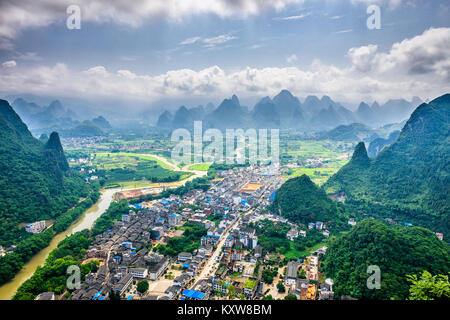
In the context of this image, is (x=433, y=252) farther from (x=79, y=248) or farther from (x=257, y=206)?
(x=79, y=248)

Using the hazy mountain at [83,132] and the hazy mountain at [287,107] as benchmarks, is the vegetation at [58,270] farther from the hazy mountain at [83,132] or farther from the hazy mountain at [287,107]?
the hazy mountain at [287,107]

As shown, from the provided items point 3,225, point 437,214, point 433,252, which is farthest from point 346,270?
point 3,225

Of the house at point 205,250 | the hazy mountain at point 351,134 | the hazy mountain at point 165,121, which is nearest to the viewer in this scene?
the house at point 205,250

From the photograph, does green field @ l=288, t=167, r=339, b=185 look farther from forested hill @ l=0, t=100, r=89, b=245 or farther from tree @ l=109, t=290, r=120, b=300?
tree @ l=109, t=290, r=120, b=300

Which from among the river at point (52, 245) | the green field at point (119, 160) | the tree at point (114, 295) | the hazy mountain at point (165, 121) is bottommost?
the river at point (52, 245)

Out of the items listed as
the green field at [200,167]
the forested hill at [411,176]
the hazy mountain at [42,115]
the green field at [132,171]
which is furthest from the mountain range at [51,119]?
the forested hill at [411,176]

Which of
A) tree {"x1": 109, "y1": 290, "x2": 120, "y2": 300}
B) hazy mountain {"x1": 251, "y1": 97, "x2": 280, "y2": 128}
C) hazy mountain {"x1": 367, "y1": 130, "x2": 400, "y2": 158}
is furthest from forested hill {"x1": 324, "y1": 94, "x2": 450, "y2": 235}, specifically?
hazy mountain {"x1": 251, "y1": 97, "x2": 280, "y2": 128}
